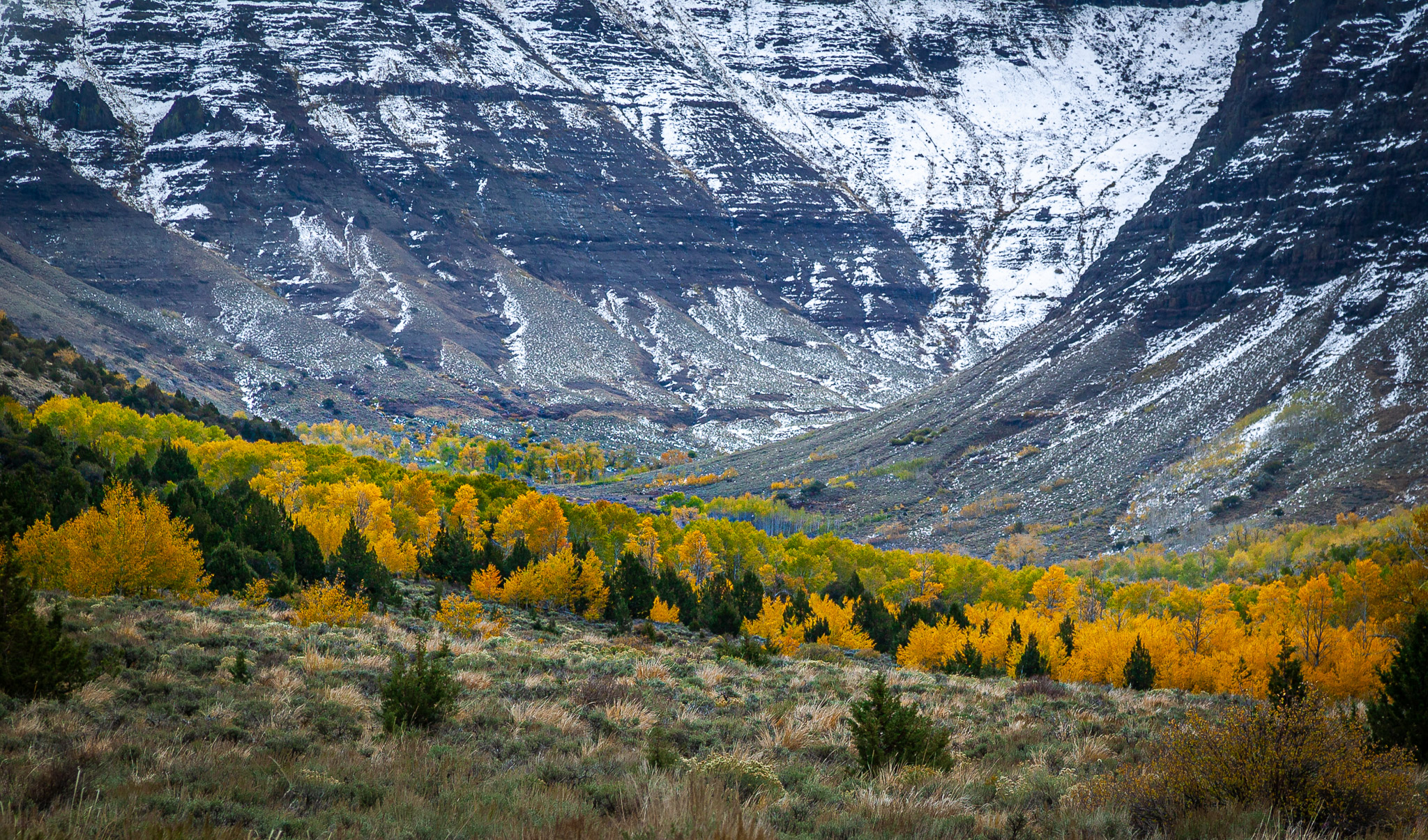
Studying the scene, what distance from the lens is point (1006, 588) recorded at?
75562 mm

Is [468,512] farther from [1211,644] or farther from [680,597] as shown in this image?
[1211,644]

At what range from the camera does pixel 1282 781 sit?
715cm

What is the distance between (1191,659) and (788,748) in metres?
34.7

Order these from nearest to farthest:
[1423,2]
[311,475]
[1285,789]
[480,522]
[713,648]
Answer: [1285,789]
[713,648]
[480,522]
[311,475]
[1423,2]

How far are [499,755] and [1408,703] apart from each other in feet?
39.3

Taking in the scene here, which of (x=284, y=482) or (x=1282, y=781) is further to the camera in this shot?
(x=284, y=482)

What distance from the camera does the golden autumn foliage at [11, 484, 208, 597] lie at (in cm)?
2162

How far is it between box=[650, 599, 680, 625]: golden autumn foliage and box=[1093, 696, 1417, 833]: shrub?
35.7 m

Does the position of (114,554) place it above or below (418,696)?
below

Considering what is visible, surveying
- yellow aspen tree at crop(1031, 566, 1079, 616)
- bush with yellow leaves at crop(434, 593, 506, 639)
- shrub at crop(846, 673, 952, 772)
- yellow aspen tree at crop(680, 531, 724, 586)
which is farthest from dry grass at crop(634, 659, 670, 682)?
yellow aspen tree at crop(1031, 566, 1079, 616)

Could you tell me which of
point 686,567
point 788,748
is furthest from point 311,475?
point 788,748

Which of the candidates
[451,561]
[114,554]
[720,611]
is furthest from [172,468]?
[720,611]

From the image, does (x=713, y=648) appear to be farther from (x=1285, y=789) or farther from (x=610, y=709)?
(x=1285, y=789)

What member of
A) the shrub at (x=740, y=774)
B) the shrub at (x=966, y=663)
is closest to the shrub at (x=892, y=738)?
the shrub at (x=740, y=774)
